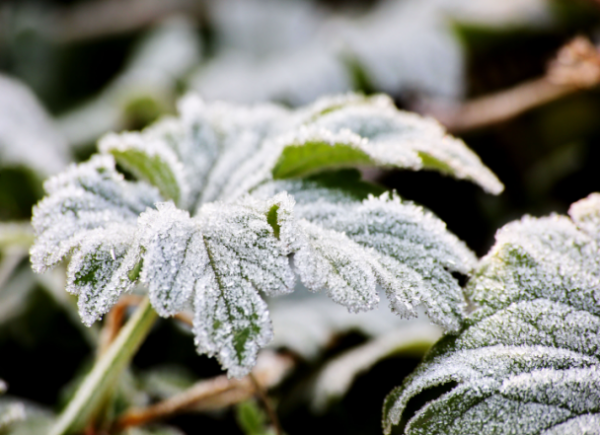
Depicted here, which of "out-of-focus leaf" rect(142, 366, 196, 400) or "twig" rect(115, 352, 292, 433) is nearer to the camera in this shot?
"twig" rect(115, 352, 292, 433)

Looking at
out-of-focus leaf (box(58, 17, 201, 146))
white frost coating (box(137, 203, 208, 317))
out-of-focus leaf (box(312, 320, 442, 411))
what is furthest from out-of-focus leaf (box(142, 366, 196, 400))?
out-of-focus leaf (box(58, 17, 201, 146))

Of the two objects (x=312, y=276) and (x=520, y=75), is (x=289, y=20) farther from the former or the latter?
(x=312, y=276)

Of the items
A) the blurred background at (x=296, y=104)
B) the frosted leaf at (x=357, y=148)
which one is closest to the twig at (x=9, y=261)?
the blurred background at (x=296, y=104)

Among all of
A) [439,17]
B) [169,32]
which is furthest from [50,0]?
[439,17]

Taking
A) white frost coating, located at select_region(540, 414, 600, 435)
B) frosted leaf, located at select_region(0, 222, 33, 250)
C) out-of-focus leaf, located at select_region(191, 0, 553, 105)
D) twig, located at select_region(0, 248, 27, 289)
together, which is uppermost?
out-of-focus leaf, located at select_region(191, 0, 553, 105)

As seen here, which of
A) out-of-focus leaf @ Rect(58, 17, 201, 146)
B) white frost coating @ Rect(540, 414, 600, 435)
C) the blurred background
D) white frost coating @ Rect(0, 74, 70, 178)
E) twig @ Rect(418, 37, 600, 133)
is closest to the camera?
white frost coating @ Rect(540, 414, 600, 435)

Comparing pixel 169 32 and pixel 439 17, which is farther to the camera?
pixel 169 32

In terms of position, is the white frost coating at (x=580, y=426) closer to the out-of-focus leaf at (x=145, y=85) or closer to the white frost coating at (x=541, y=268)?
the white frost coating at (x=541, y=268)

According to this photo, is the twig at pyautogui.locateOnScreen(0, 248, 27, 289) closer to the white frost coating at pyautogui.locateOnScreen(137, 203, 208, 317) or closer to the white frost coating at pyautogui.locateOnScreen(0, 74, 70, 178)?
the white frost coating at pyautogui.locateOnScreen(0, 74, 70, 178)
